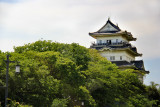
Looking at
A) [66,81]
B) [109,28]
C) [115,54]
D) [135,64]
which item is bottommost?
[66,81]

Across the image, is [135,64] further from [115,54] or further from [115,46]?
[115,46]

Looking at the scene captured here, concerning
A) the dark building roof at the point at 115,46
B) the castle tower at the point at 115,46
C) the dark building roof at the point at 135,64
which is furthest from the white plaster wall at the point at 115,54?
the dark building roof at the point at 135,64

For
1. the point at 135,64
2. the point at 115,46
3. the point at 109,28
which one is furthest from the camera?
the point at 109,28

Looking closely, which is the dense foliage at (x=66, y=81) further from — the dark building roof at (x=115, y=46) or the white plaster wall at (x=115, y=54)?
the dark building roof at (x=115, y=46)

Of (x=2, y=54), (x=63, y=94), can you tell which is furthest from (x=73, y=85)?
(x=2, y=54)

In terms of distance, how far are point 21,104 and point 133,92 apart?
1793cm

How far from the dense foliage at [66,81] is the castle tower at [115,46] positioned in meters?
15.6

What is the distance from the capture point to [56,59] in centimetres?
3928

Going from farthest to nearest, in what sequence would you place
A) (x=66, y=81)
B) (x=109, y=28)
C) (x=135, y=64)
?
(x=109, y=28)
(x=135, y=64)
(x=66, y=81)

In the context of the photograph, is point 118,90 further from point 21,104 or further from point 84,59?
point 21,104

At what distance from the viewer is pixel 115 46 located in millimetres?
65875

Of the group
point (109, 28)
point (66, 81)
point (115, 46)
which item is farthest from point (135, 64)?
point (66, 81)

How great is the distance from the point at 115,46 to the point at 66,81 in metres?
28.9

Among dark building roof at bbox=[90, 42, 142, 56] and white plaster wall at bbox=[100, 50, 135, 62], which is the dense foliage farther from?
dark building roof at bbox=[90, 42, 142, 56]
